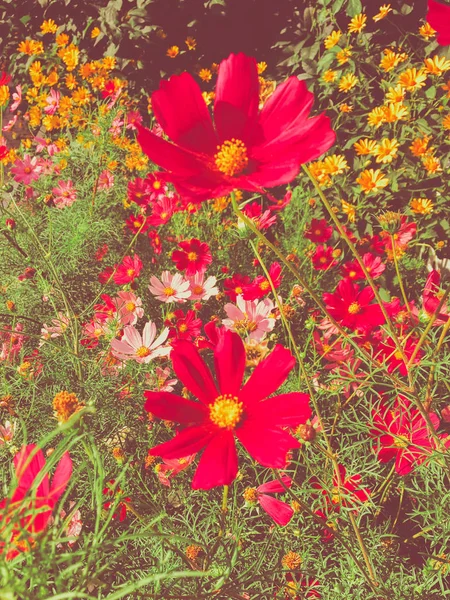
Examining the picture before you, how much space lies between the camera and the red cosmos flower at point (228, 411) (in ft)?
1.66

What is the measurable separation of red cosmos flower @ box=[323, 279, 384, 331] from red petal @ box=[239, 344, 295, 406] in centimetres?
27

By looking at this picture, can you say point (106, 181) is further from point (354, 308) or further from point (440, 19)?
point (440, 19)

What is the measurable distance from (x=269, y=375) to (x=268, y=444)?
0.28ft

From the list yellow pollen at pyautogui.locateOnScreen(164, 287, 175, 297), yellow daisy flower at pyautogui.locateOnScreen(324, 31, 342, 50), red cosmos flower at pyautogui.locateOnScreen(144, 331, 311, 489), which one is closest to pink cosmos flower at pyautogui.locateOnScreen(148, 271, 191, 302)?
yellow pollen at pyautogui.locateOnScreen(164, 287, 175, 297)

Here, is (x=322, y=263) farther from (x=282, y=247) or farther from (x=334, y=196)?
(x=334, y=196)

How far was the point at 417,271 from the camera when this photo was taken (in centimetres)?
138

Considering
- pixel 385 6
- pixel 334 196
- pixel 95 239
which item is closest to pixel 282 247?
pixel 334 196

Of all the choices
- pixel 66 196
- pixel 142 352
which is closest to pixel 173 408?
pixel 142 352

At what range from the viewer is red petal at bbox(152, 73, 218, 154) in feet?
1.80

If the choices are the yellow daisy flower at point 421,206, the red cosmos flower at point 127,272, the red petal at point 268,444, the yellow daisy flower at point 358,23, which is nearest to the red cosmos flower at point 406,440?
the red petal at point 268,444

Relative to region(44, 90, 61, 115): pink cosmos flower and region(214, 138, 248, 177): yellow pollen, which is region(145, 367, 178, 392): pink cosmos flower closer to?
region(214, 138, 248, 177): yellow pollen

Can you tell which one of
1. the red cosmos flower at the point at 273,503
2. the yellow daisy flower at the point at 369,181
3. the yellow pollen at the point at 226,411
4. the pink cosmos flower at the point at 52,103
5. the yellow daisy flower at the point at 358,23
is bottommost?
the red cosmos flower at the point at 273,503

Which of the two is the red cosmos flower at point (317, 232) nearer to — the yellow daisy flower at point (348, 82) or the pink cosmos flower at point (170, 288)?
the pink cosmos flower at point (170, 288)

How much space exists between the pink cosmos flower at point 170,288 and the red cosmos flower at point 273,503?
0.43 m
